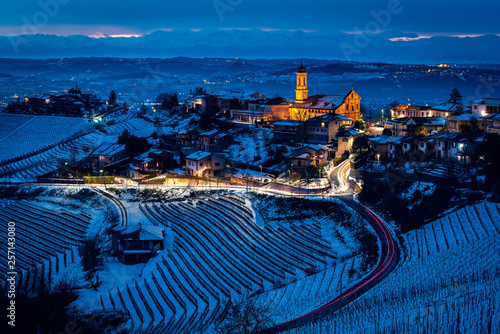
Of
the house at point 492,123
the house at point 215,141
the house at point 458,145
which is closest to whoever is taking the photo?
the house at point 458,145

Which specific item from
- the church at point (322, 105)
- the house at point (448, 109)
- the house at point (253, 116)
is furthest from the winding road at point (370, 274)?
the house at point (253, 116)

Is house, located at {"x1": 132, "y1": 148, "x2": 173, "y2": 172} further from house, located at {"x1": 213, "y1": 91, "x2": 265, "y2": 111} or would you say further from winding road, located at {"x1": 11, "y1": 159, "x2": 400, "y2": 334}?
house, located at {"x1": 213, "y1": 91, "x2": 265, "y2": 111}

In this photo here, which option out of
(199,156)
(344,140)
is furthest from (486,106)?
(199,156)

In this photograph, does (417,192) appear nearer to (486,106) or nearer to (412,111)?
(486,106)

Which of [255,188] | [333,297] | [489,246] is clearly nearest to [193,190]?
[255,188]

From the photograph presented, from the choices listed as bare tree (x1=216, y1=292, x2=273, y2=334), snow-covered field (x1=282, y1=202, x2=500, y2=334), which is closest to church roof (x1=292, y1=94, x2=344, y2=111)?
snow-covered field (x1=282, y1=202, x2=500, y2=334)

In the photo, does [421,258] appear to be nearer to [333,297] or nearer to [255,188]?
[333,297]

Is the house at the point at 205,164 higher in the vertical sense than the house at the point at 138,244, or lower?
higher

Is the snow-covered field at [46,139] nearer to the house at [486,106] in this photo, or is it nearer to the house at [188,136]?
the house at [188,136]
